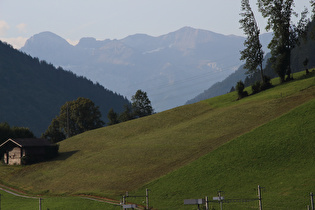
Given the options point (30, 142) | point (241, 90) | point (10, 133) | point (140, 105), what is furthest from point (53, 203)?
point (140, 105)

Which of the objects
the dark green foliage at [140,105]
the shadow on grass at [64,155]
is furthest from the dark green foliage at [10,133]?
the dark green foliage at [140,105]

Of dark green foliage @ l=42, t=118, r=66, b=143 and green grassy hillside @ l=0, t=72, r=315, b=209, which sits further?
dark green foliage @ l=42, t=118, r=66, b=143

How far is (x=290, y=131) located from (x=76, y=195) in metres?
35.5

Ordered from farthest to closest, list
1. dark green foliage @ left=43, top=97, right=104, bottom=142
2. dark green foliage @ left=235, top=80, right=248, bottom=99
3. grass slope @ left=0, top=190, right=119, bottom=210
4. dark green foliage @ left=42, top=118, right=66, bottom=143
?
dark green foliage @ left=43, top=97, right=104, bottom=142 → dark green foliage @ left=42, top=118, right=66, bottom=143 → dark green foliage @ left=235, top=80, right=248, bottom=99 → grass slope @ left=0, top=190, right=119, bottom=210

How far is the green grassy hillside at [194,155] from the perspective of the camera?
62031 millimetres

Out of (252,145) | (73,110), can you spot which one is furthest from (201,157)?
(73,110)

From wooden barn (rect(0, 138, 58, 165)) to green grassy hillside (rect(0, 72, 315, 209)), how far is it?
2.79 m

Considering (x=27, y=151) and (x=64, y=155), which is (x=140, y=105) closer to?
(x=64, y=155)

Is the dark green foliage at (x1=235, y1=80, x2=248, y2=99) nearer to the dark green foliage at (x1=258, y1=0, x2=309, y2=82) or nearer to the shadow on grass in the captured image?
the dark green foliage at (x1=258, y1=0, x2=309, y2=82)

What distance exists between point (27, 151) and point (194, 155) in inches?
1747

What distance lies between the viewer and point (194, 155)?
79375 mm

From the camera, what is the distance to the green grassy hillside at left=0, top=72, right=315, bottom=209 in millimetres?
A: 62031

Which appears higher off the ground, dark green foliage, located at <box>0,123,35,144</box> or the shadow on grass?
dark green foliage, located at <box>0,123,35,144</box>

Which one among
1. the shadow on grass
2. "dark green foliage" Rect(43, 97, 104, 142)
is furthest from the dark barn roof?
"dark green foliage" Rect(43, 97, 104, 142)
